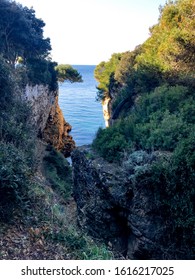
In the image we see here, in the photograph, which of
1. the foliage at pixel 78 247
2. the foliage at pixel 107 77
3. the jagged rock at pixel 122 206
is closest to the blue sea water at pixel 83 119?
the foliage at pixel 107 77

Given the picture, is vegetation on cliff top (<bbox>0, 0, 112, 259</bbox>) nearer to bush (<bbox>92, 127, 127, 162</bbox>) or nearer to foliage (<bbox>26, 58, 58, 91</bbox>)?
bush (<bbox>92, 127, 127, 162</bbox>)

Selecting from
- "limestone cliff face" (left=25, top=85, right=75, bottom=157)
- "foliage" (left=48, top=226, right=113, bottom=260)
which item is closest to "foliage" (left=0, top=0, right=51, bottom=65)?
"limestone cliff face" (left=25, top=85, right=75, bottom=157)

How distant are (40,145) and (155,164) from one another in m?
14.4

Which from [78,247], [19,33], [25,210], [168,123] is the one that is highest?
[19,33]

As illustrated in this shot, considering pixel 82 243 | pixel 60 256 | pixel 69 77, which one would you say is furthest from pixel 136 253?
pixel 69 77

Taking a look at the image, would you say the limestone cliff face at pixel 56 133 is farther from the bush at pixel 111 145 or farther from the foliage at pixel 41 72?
the bush at pixel 111 145

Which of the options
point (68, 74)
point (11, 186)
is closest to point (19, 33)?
point (68, 74)

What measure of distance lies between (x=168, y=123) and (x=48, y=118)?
1658 cm

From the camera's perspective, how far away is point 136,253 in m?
8.66

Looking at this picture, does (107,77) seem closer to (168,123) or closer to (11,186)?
(168,123)

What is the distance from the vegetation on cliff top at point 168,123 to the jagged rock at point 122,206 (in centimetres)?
40

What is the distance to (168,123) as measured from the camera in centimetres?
1000

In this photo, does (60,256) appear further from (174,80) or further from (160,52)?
(160,52)

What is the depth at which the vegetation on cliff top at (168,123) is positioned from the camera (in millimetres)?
8047
